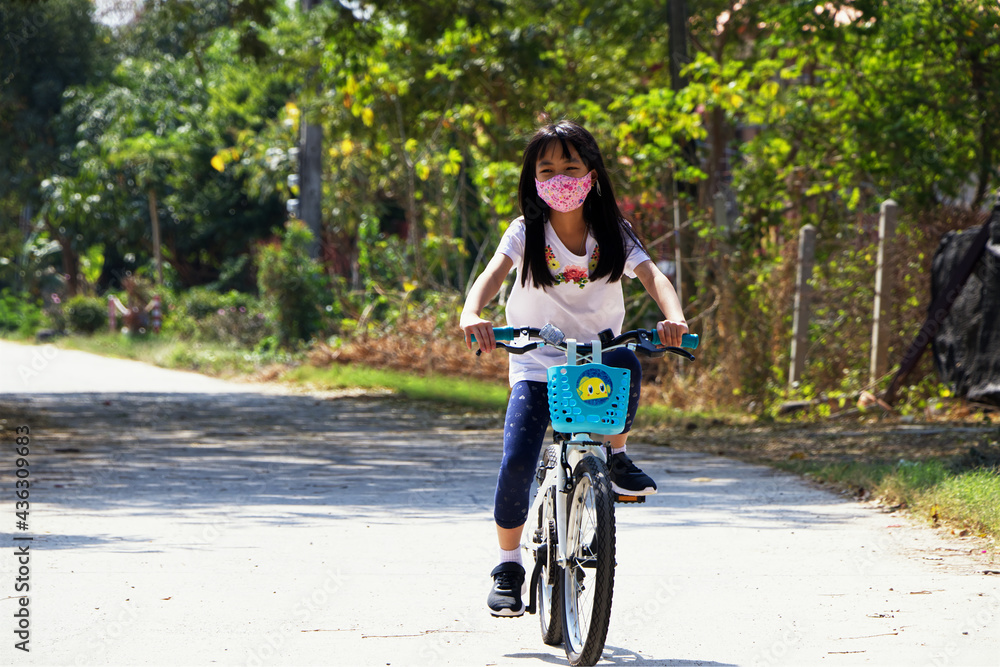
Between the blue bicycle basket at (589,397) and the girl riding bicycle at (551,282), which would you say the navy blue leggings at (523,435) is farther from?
the blue bicycle basket at (589,397)

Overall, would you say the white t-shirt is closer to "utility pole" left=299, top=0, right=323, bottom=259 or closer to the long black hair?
the long black hair

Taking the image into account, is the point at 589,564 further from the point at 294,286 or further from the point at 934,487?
the point at 294,286

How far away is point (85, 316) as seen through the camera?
33.2 m

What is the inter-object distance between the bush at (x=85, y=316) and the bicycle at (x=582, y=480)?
102ft

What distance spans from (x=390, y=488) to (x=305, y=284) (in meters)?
13.7

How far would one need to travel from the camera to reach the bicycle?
3.71 m

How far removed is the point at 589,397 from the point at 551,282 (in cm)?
56

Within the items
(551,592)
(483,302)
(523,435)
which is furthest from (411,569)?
(483,302)

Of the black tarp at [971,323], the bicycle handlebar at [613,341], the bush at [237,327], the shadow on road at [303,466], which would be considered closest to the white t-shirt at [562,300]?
the bicycle handlebar at [613,341]

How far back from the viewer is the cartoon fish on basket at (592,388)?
12.3 ft

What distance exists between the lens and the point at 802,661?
3865 millimetres

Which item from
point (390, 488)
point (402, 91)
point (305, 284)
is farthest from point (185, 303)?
point (390, 488)

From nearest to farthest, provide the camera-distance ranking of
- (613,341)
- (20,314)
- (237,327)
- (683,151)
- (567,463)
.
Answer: (613,341), (567,463), (683,151), (237,327), (20,314)

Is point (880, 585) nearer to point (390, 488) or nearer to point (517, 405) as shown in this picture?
point (517, 405)
